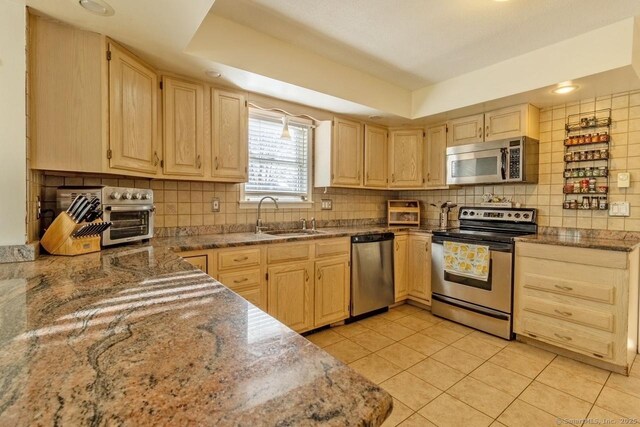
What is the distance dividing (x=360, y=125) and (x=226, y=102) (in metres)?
1.57

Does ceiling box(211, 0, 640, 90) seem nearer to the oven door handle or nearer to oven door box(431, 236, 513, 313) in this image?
the oven door handle

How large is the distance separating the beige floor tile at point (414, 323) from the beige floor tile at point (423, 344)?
0.19m

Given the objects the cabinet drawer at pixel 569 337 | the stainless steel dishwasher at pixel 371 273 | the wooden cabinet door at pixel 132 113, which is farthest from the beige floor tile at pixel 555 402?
the wooden cabinet door at pixel 132 113

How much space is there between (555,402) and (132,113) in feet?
10.6

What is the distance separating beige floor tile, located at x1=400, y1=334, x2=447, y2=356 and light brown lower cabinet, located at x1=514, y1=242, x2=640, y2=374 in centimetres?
71

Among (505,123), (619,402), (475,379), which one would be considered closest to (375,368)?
(475,379)

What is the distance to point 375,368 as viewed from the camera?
2197 millimetres

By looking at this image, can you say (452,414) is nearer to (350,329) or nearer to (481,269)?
(350,329)

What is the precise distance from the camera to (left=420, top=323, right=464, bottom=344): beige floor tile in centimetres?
267

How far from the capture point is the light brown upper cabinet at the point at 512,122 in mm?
2814

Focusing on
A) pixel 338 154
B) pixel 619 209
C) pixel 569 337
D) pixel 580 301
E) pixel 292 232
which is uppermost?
pixel 338 154

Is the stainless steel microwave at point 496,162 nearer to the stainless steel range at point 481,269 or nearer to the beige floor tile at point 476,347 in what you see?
the stainless steel range at point 481,269

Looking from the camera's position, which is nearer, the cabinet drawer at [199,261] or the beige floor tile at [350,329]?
the cabinet drawer at [199,261]

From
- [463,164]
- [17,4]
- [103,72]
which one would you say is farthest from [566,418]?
[17,4]
